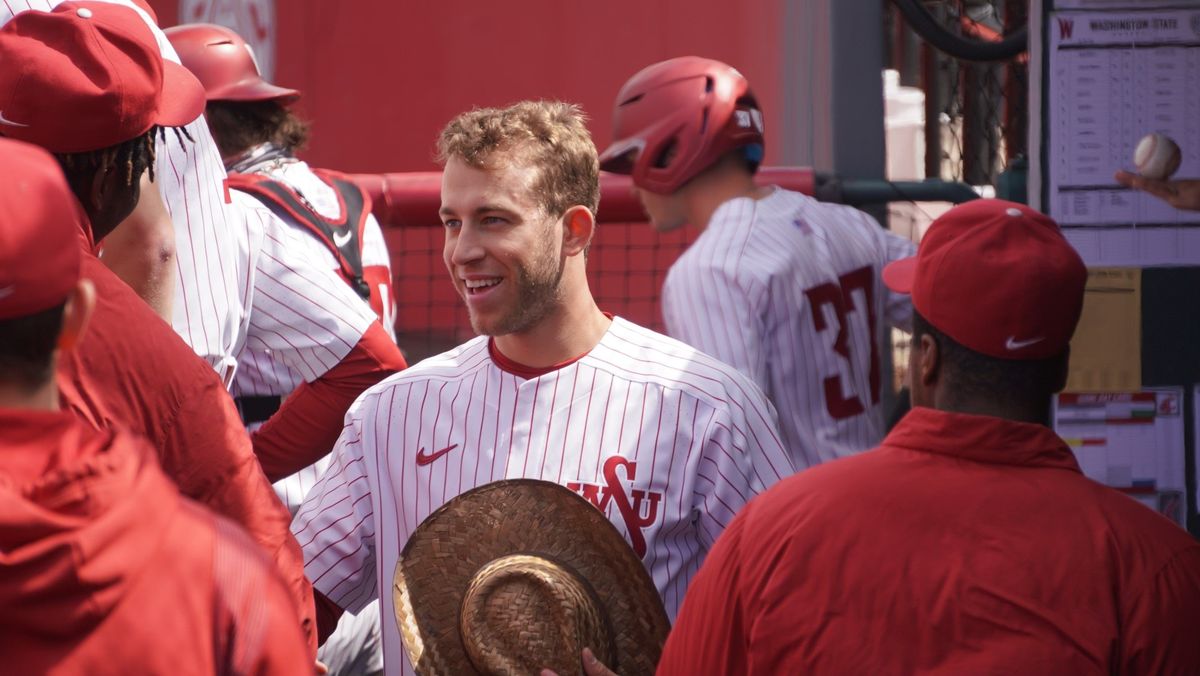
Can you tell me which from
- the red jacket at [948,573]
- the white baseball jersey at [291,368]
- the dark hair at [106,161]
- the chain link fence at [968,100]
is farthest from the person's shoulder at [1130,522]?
the chain link fence at [968,100]

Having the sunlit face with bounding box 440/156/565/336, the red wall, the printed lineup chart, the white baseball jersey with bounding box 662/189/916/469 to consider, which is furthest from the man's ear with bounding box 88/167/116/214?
the red wall

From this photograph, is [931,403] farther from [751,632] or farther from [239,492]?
[239,492]

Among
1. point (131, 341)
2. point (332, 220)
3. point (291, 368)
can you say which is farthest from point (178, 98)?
point (332, 220)

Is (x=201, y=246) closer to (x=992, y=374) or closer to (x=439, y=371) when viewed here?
(x=439, y=371)

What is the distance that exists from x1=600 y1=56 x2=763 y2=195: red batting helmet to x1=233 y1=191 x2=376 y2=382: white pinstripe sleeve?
1108 millimetres

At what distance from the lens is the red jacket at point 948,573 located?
2.10m

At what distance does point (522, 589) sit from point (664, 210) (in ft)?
7.56

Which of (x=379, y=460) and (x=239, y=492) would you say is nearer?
(x=239, y=492)

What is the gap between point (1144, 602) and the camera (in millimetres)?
2094

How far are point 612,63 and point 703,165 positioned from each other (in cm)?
329

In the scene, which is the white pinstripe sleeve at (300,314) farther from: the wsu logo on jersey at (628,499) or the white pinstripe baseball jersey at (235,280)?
the wsu logo on jersey at (628,499)

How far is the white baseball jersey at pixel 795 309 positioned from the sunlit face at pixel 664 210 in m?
0.20

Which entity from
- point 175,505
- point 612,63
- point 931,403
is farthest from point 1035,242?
point 612,63

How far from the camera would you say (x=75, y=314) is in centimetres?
170
